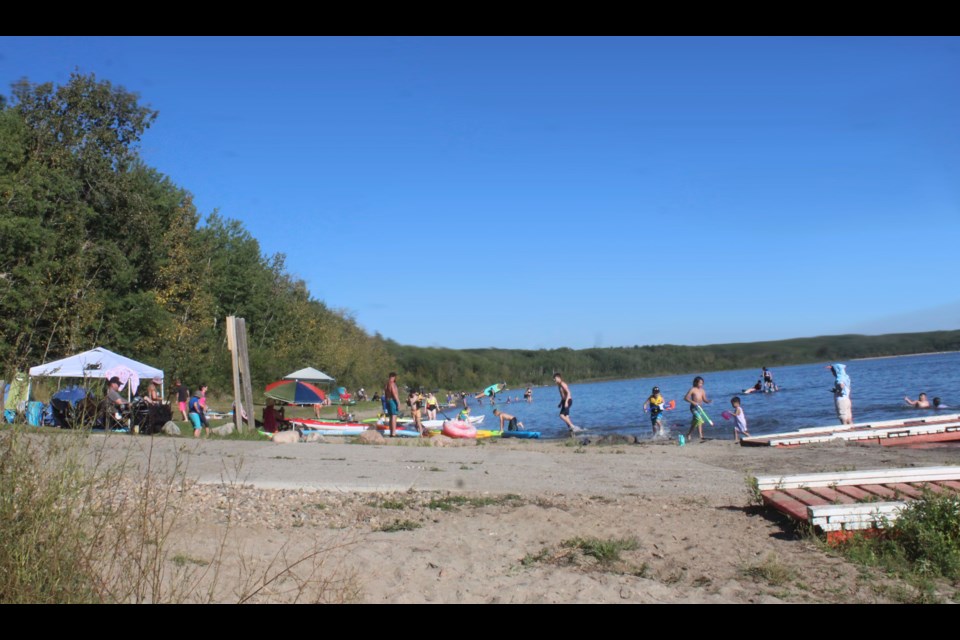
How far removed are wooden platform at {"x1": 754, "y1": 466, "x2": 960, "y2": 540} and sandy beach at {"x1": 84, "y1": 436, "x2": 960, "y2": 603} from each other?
21 centimetres

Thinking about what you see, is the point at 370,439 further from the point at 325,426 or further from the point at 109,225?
the point at 109,225

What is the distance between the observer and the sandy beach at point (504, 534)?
5.03m

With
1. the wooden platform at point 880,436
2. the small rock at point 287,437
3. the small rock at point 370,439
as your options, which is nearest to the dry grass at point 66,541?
the small rock at point 287,437

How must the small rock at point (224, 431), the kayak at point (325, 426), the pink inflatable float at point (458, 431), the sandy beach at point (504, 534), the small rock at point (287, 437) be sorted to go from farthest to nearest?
the kayak at point (325, 426)
the pink inflatable float at point (458, 431)
the small rock at point (224, 431)
the small rock at point (287, 437)
the sandy beach at point (504, 534)

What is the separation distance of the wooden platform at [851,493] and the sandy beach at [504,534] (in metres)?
0.21

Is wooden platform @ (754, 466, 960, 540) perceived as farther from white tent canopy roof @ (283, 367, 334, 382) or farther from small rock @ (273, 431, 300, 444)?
white tent canopy roof @ (283, 367, 334, 382)

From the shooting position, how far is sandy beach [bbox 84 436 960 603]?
5027 millimetres

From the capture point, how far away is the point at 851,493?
712 centimetres

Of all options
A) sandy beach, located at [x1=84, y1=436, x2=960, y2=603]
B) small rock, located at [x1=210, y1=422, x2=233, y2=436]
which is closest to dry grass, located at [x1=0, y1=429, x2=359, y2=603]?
sandy beach, located at [x1=84, y1=436, x2=960, y2=603]

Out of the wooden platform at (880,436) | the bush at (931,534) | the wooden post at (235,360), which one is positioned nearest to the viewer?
the bush at (931,534)

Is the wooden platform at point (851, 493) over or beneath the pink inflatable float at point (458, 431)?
over

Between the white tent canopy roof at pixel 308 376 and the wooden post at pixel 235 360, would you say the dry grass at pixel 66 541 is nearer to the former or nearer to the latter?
the wooden post at pixel 235 360

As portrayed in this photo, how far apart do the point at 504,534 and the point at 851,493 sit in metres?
3.29

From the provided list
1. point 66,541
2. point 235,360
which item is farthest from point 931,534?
point 235,360
